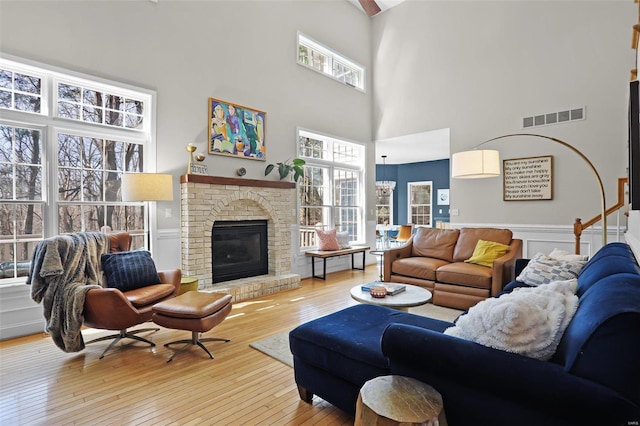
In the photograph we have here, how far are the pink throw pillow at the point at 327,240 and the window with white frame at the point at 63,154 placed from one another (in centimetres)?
292

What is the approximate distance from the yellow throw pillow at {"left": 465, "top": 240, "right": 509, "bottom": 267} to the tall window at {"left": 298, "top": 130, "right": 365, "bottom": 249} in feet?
9.29

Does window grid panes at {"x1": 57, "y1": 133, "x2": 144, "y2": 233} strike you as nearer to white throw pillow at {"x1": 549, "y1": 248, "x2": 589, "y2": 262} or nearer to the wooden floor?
the wooden floor

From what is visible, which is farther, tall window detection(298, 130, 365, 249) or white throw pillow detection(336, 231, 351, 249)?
white throw pillow detection(336, 231, 351, 249)

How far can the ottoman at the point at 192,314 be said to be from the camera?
2680mm

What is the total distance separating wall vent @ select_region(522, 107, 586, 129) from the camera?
4926mm

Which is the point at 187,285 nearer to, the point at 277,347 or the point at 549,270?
the point at 277,347

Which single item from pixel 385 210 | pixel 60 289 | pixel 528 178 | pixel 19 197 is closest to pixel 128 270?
pixel 60 289

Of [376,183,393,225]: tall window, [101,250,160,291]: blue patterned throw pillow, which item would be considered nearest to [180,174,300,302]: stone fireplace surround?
[101,250,160,291]: blue patterned throw pillow

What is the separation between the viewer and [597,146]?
4785 mm

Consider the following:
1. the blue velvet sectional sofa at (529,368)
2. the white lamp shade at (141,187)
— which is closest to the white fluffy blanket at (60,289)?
the white lamp shade at (141,187)

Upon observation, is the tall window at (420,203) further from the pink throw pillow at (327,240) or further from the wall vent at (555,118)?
the pink throw pillow at (327,240)

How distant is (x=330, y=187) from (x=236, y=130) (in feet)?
7.52

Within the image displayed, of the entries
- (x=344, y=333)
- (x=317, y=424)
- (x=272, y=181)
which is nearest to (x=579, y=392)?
(x=344, y=333)

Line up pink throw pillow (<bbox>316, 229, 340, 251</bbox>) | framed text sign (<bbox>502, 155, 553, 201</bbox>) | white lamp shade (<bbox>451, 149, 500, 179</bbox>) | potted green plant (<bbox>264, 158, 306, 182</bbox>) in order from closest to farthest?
white lamp shade (<bbox>451, 149, 500, 179</bbox>)
framed text sign (<bbox>502, 155, 553, 201</bbox>)
potted green plant (<bbox>264, 158, 306, 182</bbox>)
pink throw pillow (<bbox>316, 229, 340, 251</bbox>)
